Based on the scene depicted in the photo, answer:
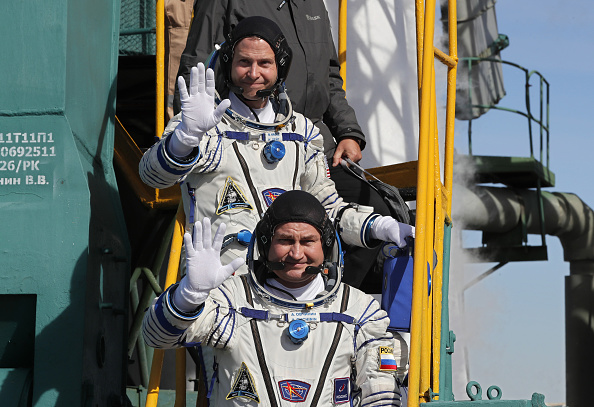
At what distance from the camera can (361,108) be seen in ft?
21.9

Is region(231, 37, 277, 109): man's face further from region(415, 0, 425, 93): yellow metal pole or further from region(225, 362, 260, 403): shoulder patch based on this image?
region(225, 362, 260, 403): shoulder patch

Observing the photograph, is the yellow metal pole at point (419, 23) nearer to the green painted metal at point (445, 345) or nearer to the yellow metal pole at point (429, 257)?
the yellow metal pole at point (429, 257)

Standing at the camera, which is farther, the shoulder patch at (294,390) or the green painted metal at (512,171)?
the green painted metal at (512,171)

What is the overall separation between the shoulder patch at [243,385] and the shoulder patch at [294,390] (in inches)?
3.8

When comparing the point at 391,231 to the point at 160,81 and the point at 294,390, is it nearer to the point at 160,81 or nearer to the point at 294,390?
the point at 294,390

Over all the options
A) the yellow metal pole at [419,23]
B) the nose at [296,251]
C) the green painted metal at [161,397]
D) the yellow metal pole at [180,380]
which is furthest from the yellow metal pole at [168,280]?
the yellow metal pole at [419,23]

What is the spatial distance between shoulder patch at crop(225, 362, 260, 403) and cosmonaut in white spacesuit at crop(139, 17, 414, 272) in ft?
2.13

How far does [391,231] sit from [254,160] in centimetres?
66

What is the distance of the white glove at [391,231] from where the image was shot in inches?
151

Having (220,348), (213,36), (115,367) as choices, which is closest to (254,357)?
(220,348)

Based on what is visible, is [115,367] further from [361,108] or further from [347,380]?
[361,108]

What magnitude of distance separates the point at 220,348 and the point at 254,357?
0.13m

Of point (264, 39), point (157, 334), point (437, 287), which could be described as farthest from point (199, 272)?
point (437, 287)

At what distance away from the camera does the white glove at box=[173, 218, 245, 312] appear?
119 inches
